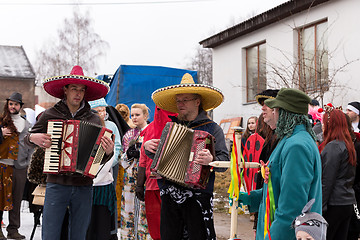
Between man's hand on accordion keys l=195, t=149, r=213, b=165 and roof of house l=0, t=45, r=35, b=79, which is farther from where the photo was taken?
roof of house l=0, t=45, r=35, b=79

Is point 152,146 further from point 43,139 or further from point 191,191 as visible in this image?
point 43,139

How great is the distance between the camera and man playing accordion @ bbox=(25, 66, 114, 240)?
15.4 ft

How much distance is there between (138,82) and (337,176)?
7246 mm

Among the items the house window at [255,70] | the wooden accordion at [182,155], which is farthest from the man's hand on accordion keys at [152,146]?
the house window at [255,70]

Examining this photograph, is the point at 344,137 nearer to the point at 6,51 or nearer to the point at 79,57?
the point at 79,57

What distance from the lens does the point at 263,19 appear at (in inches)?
654

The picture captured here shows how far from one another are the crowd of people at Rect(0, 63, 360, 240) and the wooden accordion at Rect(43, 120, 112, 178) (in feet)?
0.07

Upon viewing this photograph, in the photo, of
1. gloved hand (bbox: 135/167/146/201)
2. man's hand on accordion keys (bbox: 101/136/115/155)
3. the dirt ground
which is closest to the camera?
man's hand on accordion keys (bbox: 101/136/115/155)

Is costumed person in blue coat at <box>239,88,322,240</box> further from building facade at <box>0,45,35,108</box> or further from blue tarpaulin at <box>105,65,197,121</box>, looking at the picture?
building facade at <box>0,45,35,108</box>

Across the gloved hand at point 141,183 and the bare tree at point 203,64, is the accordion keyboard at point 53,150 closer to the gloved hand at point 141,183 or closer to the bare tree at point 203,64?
the gloved hand at point 141,183

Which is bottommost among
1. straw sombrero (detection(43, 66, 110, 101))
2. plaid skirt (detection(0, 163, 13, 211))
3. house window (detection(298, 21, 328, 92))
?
plaid skirt (detection(0, 163, 13, 211))

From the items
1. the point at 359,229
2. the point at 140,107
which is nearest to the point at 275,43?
the point at 140,107

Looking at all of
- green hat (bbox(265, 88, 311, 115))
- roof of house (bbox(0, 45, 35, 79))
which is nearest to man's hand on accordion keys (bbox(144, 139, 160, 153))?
green hat (bbox(265, 88, 311, 115))

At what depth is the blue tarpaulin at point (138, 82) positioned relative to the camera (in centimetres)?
1150
